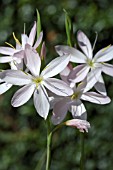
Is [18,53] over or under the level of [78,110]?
over

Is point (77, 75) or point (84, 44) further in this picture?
point (84, 44)

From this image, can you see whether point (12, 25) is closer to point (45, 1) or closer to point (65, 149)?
point (45, 1)

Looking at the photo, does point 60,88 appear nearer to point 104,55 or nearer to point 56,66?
point 56,66

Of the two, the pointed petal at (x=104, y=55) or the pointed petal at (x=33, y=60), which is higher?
the pointed petal at (x=33, y=60)

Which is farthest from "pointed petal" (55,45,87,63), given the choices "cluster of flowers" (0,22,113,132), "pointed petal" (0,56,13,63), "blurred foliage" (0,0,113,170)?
"blurred foliage" (0,0,113,170)

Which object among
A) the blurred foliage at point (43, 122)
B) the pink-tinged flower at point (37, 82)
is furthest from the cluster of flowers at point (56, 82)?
the blurred foliage at point (43, 122)

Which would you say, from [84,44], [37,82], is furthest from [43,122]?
[37,82]

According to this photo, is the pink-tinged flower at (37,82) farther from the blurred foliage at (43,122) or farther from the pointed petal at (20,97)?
the blurred foliage at (43,122)

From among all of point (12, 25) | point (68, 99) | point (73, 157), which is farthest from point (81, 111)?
point (12, 25)
